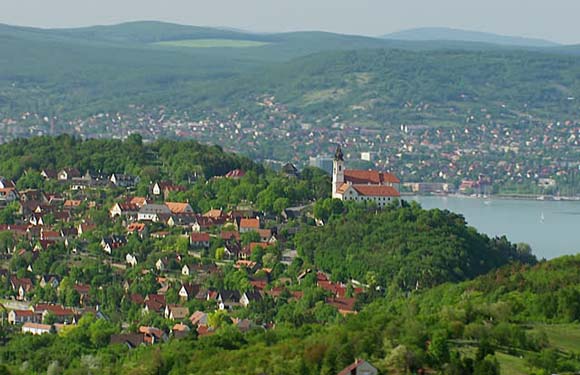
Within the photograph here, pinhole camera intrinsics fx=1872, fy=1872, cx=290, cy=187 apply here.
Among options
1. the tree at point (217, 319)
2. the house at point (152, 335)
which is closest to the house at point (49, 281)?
the tree at point (217, 319)

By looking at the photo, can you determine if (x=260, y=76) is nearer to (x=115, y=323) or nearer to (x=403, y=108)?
(x=403, y=108)

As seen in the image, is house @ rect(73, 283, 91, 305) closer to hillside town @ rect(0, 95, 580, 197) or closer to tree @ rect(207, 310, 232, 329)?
tree @ rect(207, 310, 232, 329)

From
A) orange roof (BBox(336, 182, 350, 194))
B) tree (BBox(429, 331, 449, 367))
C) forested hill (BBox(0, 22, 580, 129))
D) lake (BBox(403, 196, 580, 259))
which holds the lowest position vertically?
forested hill (BBox(0, 22, 580, 129))

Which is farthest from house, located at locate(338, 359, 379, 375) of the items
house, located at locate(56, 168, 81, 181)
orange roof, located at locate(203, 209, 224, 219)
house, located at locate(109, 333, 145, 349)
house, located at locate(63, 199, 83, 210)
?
house, located at locate(56, 168, 81, 181)

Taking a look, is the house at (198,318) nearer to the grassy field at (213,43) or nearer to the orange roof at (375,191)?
the orange roof at (375,191)

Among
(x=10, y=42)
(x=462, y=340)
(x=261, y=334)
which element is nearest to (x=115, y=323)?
(x=261, y=334)

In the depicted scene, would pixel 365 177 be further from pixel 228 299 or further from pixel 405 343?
pixel 405 343
